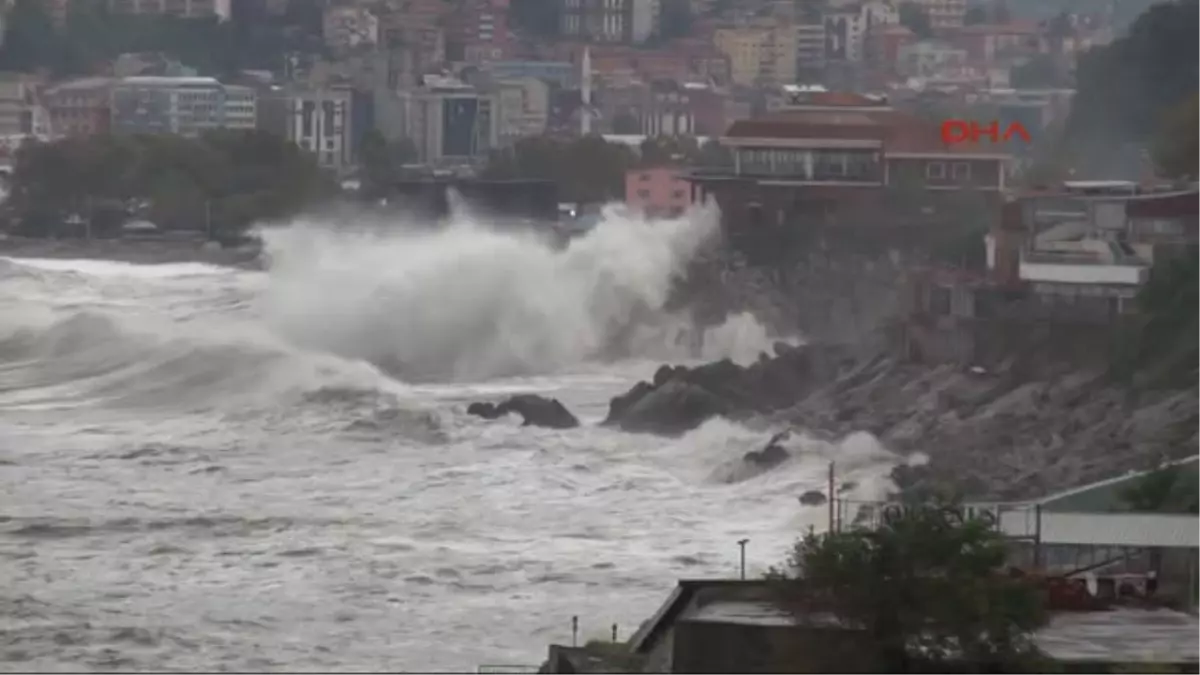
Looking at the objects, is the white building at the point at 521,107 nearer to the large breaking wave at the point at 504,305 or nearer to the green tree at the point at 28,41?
the green tree at the point at 28,41

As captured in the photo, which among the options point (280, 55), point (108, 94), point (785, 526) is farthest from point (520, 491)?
point (280, 55)

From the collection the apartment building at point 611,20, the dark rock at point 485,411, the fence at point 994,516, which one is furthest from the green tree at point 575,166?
the fence at point 994,516

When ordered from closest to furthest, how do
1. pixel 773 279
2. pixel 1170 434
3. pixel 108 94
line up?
pixel 1170 434 < pixel 773 279 < pixel 108 94

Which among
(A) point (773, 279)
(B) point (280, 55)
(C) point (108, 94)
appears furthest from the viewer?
(B) point (280, 55)

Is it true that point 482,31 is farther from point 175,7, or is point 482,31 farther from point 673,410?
point 673,410

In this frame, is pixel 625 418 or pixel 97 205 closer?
pixel 625 418

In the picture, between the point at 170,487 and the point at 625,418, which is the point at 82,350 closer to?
the point at 625,418
